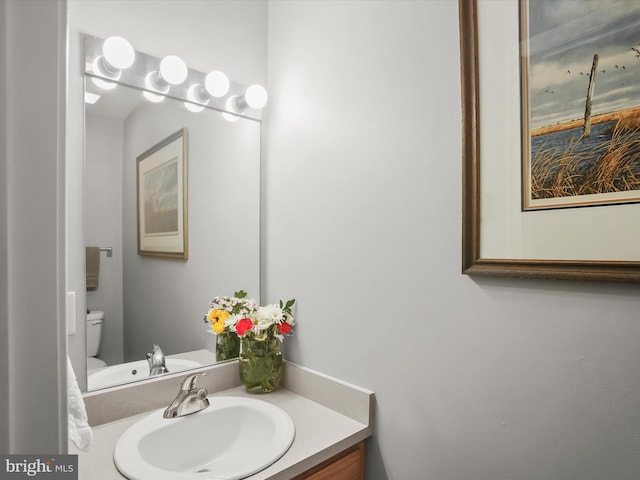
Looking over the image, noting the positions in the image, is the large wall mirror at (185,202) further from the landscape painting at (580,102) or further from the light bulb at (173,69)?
the landscape painting at (580,102)

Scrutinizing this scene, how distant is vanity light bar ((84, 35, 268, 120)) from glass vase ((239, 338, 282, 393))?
0.88 m

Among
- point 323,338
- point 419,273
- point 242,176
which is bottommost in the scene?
point 323,338

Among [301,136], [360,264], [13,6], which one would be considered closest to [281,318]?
[360,264]

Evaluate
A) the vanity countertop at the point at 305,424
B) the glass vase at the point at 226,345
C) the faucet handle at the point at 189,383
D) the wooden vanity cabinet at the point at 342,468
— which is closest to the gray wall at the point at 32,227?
the vanity countertop at the point at 305,424

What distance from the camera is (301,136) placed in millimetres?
1380

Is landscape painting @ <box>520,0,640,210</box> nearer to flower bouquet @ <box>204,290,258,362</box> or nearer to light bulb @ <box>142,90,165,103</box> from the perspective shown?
flower bouquet @ <box>204,290,258,362</box>

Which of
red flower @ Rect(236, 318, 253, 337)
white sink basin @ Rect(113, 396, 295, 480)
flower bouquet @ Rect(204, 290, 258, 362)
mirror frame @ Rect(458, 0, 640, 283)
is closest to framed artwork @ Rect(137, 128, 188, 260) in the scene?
flower bouquet @ Rect(204, 290, 258, 362)

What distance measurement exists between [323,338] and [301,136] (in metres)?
0.73

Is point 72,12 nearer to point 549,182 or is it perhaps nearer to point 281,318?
Answer: point 281,318

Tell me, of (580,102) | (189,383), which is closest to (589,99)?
(580,102)

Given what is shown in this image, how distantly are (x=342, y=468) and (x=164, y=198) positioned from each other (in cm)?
105

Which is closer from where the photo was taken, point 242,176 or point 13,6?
point 13,6

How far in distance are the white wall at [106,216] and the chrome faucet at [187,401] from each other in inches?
10.7

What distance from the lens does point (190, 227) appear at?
1409mm
